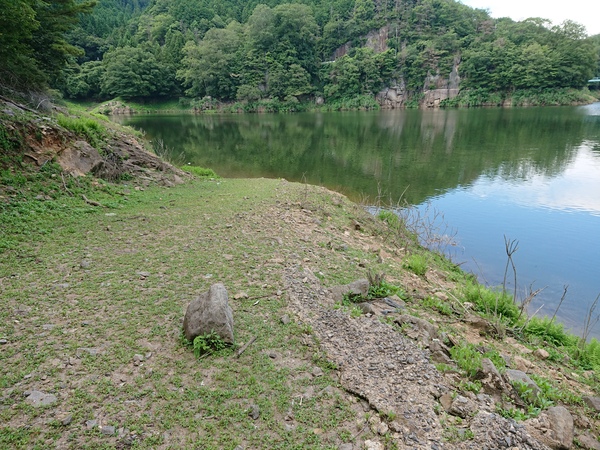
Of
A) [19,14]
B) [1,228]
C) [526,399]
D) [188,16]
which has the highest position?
[188,16]

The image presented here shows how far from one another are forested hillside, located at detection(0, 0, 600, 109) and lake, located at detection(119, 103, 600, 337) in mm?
39872

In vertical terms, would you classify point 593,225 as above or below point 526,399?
below

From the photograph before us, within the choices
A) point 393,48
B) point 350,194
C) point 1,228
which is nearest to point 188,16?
point 393,48

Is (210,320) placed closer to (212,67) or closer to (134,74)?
(134,74)

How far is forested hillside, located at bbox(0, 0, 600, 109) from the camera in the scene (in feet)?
244

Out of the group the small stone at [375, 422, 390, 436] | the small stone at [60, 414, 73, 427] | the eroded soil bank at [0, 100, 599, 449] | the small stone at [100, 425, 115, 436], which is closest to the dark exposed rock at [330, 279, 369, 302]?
the eroded soil bank at [0, 100, 599, 449]

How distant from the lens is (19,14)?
31.3 feet

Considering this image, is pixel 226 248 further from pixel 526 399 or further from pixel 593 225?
pixel 593 225

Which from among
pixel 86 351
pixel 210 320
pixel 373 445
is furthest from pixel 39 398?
pixel 373 445

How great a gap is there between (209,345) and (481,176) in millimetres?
21293

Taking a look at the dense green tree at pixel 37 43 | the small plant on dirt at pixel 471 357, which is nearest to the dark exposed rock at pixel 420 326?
the small plant on dirt at pixel 471 357

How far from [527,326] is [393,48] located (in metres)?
99.0

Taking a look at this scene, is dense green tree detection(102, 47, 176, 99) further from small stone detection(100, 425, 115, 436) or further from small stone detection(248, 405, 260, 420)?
small stone detection(248, 405, 260, 420)

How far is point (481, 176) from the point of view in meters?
21.5
